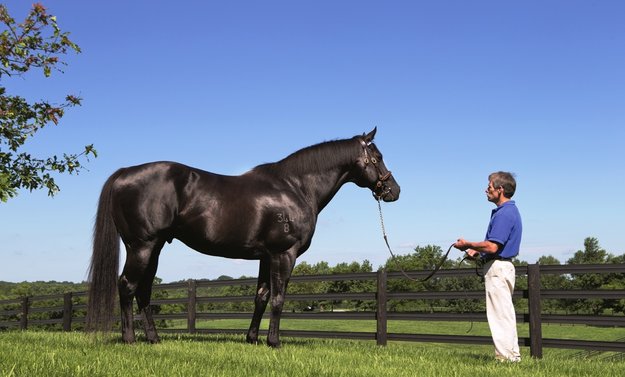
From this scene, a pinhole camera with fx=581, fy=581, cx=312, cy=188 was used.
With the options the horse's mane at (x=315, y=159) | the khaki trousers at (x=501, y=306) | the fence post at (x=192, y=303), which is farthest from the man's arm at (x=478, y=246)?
the fence post at (x=192, y=303)

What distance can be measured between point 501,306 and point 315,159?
10.5ft

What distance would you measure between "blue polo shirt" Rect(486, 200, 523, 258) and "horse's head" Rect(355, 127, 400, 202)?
7.55 feet

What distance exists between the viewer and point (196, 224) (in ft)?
23.2

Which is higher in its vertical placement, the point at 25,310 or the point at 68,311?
the point at 68,311

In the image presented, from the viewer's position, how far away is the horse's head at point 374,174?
7965 mm

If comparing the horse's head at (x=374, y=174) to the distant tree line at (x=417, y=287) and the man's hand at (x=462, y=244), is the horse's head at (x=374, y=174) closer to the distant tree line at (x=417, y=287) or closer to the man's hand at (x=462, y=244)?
the man's hand at (x=462, y=244)

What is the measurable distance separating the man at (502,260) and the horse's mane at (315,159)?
245 cm

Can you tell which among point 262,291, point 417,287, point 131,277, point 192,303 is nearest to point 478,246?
point 262,291

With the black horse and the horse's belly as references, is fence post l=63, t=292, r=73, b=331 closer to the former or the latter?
the black horse

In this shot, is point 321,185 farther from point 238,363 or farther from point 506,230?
point 238,363

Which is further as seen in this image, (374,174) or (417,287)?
(417,287)

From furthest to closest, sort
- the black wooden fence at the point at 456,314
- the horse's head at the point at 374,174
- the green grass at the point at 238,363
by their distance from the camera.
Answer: the black wooden fence at the point at 456,314
the horse's head at the point at 374,174
the green grass at the point at 238,363

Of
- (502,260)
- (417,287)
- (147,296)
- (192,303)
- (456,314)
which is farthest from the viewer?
(417,287)

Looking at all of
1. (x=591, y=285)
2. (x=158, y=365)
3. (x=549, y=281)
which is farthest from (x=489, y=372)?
(x=549, y=281)
